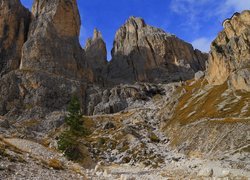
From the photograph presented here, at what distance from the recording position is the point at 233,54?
127 meters

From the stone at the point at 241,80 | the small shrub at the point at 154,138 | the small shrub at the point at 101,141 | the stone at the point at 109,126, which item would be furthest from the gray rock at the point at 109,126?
the stone at the point at 241,80

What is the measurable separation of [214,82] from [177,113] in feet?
80.6

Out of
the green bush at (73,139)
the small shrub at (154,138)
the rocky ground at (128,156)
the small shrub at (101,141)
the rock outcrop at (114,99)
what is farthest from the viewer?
the rock outcrop at (114,99)

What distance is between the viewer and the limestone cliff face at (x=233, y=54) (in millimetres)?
104500

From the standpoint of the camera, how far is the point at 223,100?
326ft

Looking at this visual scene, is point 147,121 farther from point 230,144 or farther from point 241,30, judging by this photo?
point 230,144

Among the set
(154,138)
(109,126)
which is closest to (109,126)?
(109,126)

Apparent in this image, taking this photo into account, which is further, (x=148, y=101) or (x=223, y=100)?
(x=148, y=101)

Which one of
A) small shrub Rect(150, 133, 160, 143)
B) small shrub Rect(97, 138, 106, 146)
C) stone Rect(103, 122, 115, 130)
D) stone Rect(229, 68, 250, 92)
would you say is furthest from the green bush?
stone Rect(103, 122, 115, 130)

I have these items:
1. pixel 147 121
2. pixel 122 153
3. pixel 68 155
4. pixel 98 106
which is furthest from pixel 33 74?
pixel 68 155

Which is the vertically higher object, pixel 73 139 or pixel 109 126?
pixel 109 126

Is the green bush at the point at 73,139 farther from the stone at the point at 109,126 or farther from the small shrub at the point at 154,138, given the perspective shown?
the stone at the point at 109,126

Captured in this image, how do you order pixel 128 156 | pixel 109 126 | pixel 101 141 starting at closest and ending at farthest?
pixel 128 156 < pixel 101 141 < pixel 109 126

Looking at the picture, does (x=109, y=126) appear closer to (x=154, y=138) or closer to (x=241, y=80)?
(x=154, y=138)
